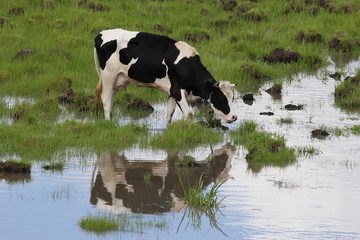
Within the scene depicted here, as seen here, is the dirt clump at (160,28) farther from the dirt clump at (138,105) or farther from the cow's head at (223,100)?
the cow's head at (223,100)

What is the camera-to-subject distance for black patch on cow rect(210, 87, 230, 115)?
17172 mm

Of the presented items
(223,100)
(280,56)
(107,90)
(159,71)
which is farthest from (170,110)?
(280,56)

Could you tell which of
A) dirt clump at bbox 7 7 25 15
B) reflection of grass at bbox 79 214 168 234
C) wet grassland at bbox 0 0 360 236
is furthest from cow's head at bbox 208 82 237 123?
dirt clump at bbox 7 7 25 15

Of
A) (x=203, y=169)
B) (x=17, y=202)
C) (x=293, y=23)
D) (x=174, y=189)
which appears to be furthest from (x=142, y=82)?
(x=293, y=23)

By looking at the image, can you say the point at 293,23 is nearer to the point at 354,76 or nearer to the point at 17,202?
the point at 354,76

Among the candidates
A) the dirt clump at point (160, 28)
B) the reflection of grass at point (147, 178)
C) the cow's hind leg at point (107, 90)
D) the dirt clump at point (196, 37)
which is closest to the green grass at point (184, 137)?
the cow's hind leg at point (107, 90)

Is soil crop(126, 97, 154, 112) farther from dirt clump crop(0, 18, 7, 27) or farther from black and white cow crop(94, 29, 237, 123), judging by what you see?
dirt clump crop(0, 18, 7, 27)

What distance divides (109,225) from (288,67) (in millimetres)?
12928

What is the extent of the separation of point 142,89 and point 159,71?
3055mm

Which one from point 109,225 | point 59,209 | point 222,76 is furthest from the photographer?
point 222,76

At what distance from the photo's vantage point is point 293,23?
1030 inches

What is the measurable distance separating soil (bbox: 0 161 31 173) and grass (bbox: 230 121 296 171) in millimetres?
3459

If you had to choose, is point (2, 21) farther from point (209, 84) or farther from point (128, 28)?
point (209, 84)

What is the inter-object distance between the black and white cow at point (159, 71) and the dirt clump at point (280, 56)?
6036 mm
